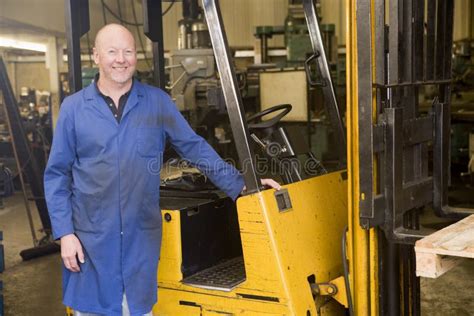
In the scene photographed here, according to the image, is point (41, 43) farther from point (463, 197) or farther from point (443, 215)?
point (443, 215)

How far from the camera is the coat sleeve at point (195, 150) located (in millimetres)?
2977

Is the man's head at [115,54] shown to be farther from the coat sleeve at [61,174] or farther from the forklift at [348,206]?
the forklift at [348,206]

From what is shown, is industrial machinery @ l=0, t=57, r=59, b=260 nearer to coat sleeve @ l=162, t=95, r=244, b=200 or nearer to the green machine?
coat sleeve @ l=162, t=95, r=244, b=200

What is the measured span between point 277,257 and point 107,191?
2.57 ft

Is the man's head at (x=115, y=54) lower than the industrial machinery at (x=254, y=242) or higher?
higher

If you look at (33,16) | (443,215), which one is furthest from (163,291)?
(33,16)

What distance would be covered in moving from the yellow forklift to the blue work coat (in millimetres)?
246

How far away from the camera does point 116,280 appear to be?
2.83 metres

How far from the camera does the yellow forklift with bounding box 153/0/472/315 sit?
2.65 m

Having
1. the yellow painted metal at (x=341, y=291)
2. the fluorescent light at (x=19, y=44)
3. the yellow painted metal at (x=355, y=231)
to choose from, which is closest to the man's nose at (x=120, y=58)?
the yellow painted metal at (x=355, y=231)

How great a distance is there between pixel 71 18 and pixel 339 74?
24.0 ft

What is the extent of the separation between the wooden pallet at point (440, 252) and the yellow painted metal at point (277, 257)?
2.30 ft

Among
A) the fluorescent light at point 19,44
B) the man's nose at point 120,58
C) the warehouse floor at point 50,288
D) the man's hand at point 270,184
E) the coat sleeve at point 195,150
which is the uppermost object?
the fluorescent light at point 19,44

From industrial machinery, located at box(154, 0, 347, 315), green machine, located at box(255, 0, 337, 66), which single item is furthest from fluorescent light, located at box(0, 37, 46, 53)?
industrial machinery, located at box(154, 0, 347, 315)
